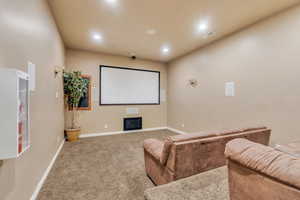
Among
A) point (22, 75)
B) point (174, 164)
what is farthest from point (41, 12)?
point (174, 164)

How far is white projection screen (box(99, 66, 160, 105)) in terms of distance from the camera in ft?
15.9

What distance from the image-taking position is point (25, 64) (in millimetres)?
1509

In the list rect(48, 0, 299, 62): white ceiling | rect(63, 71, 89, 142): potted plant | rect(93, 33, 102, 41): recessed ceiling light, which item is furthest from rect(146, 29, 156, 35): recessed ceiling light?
rect(63, 71, 89, 142): potted plant

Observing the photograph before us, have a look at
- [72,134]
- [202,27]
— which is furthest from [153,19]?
[72,134]

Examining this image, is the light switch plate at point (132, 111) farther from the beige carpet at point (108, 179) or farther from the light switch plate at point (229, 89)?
the light switch plate at point (229, 89)

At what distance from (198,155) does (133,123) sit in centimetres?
385

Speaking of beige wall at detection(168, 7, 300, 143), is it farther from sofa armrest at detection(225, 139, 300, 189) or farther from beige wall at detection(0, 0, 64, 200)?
beige wall at detection(0, 0, 64, 200)

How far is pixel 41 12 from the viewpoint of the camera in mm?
2006

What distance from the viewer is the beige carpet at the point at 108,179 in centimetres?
137

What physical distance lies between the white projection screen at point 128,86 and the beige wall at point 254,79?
1.68m

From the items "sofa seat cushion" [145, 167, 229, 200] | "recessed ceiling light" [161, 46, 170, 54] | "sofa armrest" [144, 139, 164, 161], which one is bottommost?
"sofa seat cushion" [145, 167, 229, 200]

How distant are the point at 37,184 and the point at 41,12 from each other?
255 cm

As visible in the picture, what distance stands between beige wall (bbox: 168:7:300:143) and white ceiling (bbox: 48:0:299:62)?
1.11ft

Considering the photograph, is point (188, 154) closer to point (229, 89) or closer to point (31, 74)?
point (31, 74)
